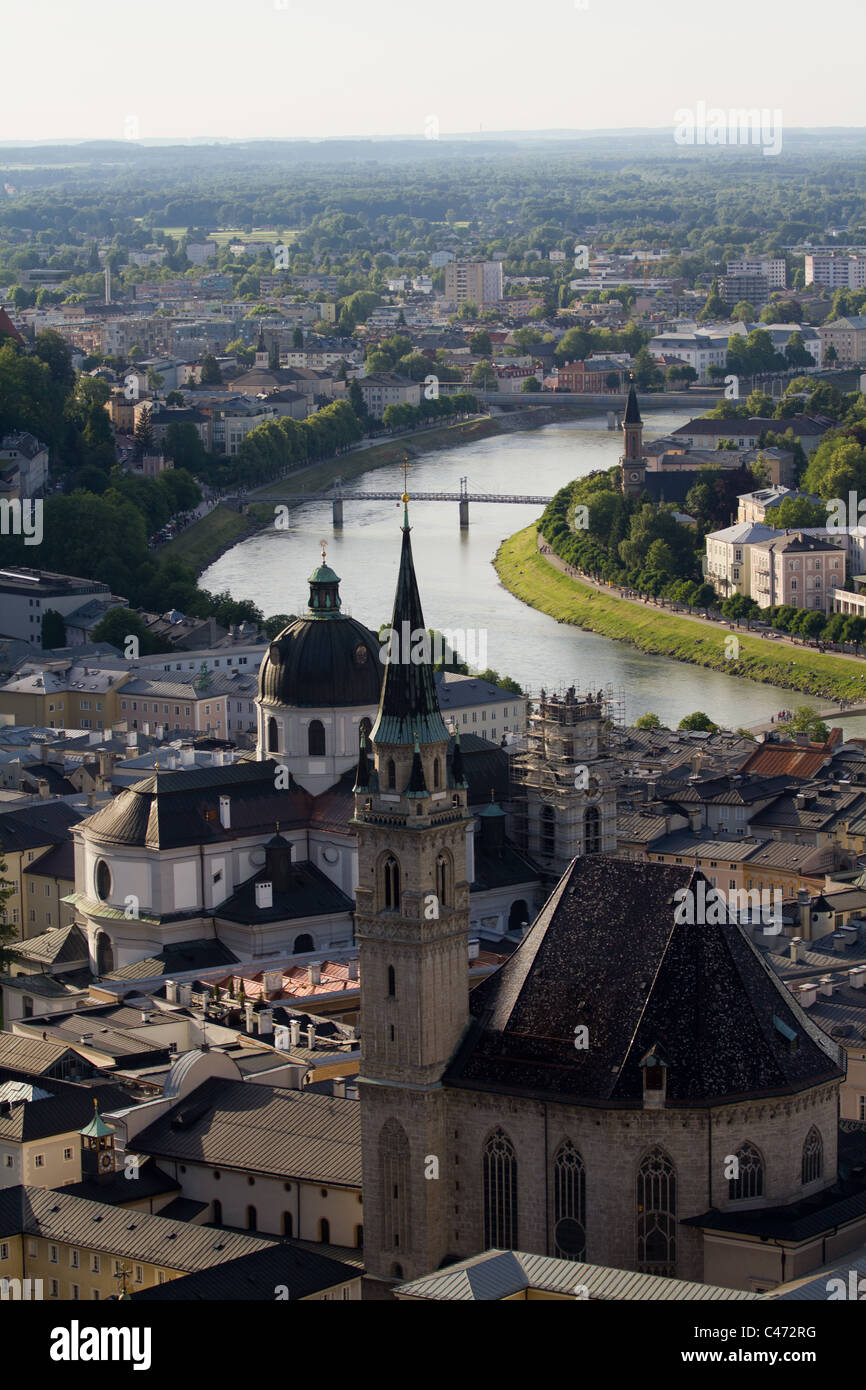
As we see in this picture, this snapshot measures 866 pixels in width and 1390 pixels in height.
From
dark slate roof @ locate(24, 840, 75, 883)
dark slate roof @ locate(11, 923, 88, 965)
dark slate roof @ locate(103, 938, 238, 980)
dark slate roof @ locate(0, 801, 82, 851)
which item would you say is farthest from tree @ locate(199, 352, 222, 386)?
dark slate roof @ locate(103, 938, 238, 980)

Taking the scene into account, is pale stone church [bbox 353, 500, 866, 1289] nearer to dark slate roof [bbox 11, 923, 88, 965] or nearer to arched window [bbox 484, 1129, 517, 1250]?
arched window [bbox 484, 1129, 517, 1250]

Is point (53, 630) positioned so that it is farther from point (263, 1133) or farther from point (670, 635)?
point (263, 1133)

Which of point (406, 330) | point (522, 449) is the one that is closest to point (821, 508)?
point (522, 449)

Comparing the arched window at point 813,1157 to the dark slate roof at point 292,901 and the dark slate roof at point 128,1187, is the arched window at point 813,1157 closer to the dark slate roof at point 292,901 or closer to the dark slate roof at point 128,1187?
the dark slate roof at point 128,1187

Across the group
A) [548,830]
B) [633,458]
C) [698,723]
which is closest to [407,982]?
[548,830]

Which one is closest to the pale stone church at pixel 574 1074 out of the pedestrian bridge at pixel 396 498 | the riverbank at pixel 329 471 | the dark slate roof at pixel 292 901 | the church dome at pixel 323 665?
the dark slate roof at pixel 292 901

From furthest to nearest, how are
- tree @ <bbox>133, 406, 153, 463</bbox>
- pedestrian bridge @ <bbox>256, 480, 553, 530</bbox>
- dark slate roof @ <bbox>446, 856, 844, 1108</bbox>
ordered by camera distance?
tree @ <bbox>133, 406, 153, 463</bbox>, pedestrian bridge @ <bbox>256, 480, 553, 530</bbox>, dark slate roof @ <bbox>446, 856, 844, 1108</bbox>
